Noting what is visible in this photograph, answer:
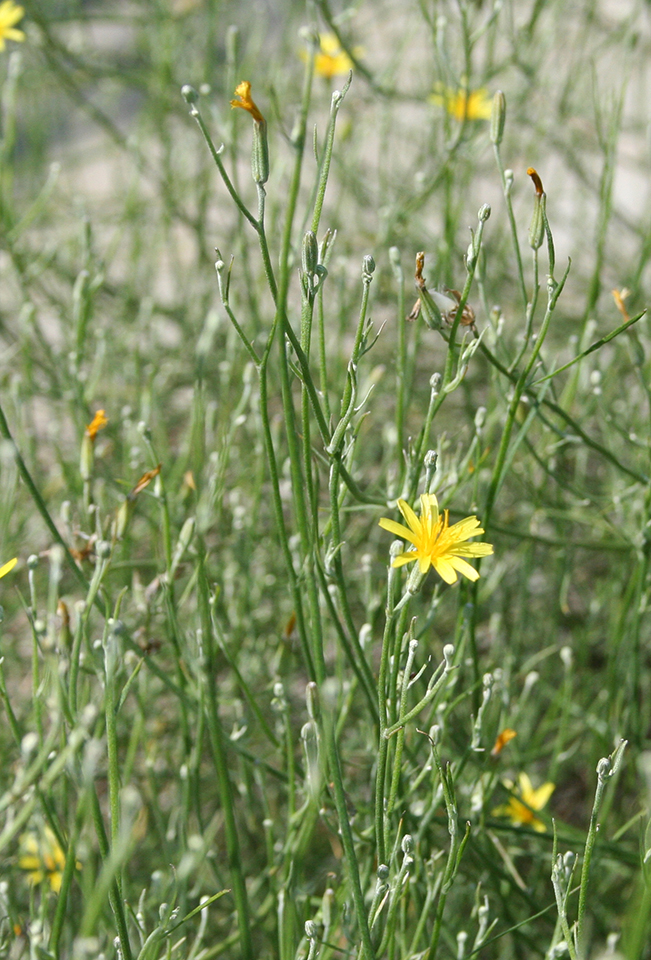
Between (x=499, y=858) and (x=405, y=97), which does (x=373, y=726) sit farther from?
(x=405, y=97)

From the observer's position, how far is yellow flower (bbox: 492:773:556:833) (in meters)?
1.01

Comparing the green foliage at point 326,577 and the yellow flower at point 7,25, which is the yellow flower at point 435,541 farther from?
the yellow flower at point 7,25

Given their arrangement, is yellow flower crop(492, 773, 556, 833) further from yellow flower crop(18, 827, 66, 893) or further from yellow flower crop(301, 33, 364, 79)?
yellow flower crop(301, 33, 364, 79)

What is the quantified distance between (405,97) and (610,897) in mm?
1203

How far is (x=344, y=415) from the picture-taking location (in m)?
0.67

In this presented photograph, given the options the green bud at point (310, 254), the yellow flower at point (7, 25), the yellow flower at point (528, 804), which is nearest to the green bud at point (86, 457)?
the green bud at point (310, 254)

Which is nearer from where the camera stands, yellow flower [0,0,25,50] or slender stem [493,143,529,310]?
slender stem [493,143,529,310]

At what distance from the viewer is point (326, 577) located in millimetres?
909

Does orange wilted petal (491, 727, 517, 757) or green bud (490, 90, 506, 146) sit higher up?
green bud (490, 90, 506, 146)

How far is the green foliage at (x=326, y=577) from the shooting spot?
0.65 m

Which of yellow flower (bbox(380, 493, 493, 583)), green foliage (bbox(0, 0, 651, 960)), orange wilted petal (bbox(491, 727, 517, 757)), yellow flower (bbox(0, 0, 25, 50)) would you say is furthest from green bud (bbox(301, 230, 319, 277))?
yellow flower (bbox(0, 0, 25, 50))

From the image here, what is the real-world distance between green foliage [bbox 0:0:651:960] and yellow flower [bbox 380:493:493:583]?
0.10ft

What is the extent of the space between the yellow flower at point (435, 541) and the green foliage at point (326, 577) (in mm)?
30

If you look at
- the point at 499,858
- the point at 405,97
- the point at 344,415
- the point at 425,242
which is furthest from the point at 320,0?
the point at 499,858
